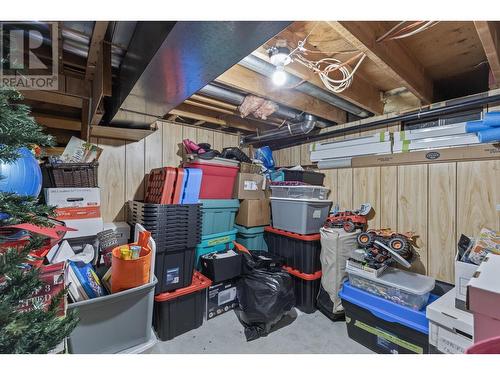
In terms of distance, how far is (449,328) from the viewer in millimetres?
1264

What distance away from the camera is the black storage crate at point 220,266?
2.05m

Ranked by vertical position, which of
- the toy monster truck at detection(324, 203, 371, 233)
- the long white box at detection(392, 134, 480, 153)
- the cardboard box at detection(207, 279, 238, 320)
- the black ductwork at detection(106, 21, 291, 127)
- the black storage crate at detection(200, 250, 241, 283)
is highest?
the black ductwork at detection(106, 21, 291, 127)

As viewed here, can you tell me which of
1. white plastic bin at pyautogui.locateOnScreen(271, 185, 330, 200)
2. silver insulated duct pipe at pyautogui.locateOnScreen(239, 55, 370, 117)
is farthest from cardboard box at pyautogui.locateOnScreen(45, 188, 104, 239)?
white plastic bin at pyautogui.locateOnScreen(271, 185, 330, 200)

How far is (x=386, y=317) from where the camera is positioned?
5.25 feet

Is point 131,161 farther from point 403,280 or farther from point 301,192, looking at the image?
point 403,280

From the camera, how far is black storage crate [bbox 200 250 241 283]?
205 centimetres

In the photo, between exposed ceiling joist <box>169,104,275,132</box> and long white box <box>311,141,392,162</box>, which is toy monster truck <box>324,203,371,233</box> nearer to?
long white box <box>311,141,392,162</box>

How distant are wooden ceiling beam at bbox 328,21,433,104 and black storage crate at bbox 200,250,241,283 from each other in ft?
6.09

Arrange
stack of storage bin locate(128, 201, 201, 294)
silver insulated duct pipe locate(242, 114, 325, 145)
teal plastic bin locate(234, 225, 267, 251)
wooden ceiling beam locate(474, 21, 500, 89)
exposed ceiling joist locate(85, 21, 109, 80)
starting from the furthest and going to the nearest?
teal plastic bin locate(234, 225, 267, 251)
silver insulated duct pipe locate(242, 114, 325, 145)
stack of storage bin locate(128, 201, 201, 294)
exposed ceiling joist locate(85, 21, 109, 80)
wooden ceiling beam locate(474, 21, 500, 89)

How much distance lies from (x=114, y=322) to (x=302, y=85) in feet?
6.73

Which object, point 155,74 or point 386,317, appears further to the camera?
point 386,317
